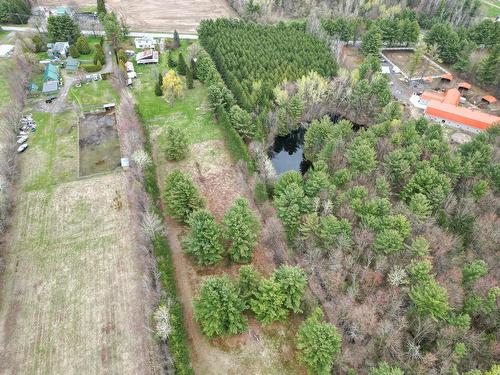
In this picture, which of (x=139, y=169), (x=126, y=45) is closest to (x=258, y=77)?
(x=139, y=169)

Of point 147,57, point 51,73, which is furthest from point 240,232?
point 51,73

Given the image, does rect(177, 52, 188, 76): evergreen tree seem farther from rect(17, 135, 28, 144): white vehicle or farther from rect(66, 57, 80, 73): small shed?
rect(17, 135, 28, 144): white vehicle

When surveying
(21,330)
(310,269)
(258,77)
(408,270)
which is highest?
(258,77)

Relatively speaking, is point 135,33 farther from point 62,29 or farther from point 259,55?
point 259,55

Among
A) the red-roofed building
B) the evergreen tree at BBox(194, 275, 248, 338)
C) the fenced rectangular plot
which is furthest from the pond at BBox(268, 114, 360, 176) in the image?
the evergreen tree at BBox(194, 275, 248, 338)

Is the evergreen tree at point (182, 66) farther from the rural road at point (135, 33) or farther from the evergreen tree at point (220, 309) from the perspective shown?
the evergreen tree at point (220, 309)

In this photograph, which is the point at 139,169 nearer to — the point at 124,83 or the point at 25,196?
the point at 25,196
